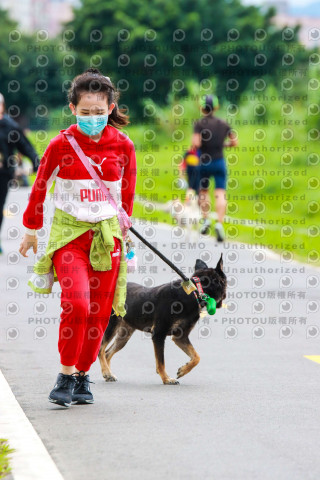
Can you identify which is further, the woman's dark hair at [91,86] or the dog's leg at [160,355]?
the dog's leg at [160,355]

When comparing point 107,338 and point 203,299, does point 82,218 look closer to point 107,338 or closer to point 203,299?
point 203,299

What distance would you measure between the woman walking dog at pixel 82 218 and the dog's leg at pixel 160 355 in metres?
0.85

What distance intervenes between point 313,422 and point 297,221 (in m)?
15.6

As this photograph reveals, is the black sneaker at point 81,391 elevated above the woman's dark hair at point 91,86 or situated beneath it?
situated beneath

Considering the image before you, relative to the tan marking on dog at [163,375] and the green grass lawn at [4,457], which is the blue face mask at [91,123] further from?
the green grass lawn at [4,457]

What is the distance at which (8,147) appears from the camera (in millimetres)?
15781

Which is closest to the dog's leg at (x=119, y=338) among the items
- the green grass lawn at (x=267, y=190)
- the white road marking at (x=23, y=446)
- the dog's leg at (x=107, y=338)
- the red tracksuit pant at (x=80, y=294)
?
the dog's leg at (x=107, y=338)

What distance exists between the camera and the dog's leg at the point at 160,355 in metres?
7.81

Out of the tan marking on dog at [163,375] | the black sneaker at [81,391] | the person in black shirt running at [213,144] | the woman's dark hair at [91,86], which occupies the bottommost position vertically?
the black sneaker at [81,391]

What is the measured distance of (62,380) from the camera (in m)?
6.89

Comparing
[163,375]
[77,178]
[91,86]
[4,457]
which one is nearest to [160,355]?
[163,375]

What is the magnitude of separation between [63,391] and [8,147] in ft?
30.2

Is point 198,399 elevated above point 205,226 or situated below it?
below

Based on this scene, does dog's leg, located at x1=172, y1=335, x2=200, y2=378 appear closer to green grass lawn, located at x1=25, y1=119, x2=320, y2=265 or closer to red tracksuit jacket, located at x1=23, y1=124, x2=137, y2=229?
red tracksuit jacket, located at x1=23, y1=124, x2=137, y2=229
